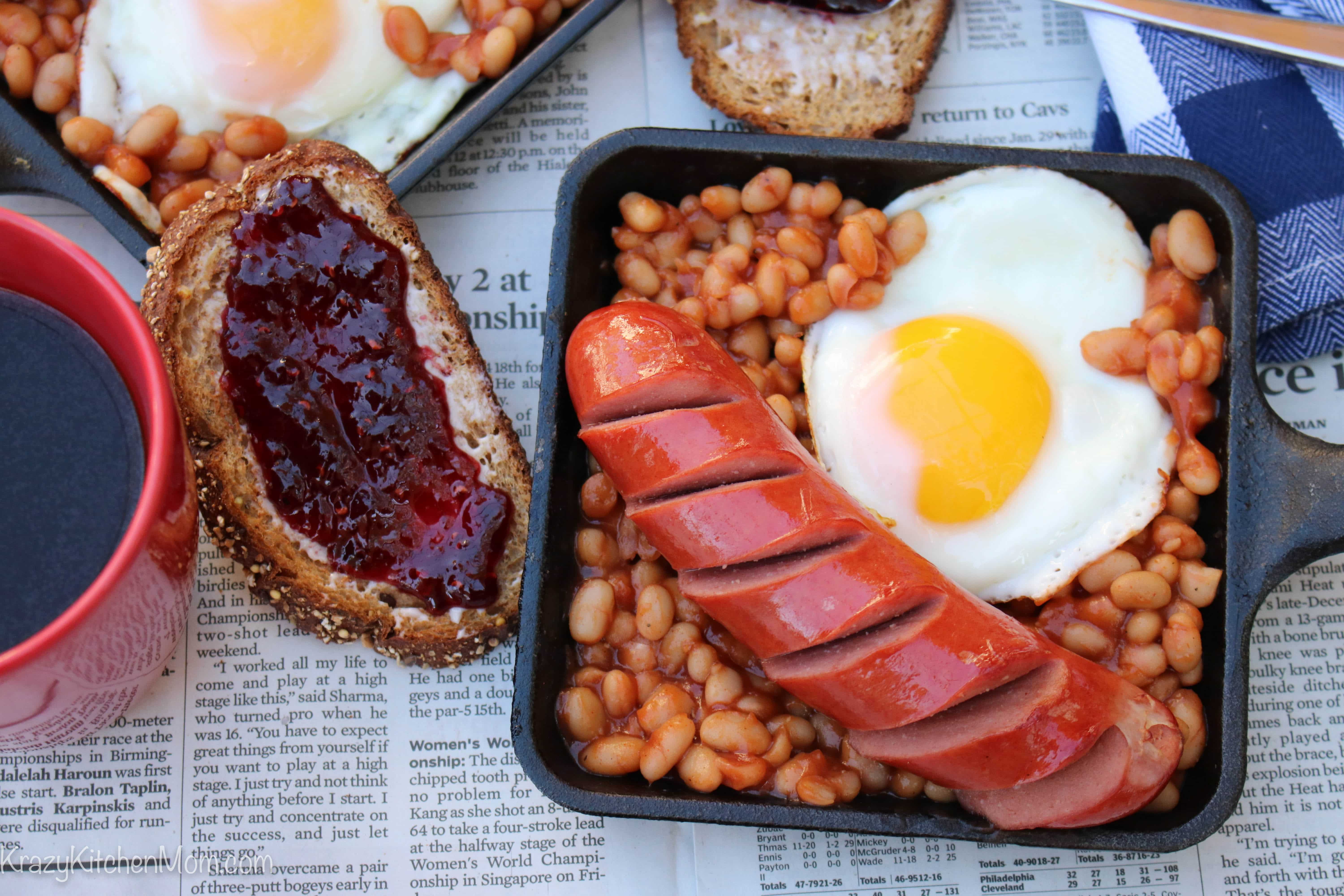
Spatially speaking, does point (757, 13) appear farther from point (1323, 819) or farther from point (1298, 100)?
point (1323, 819)

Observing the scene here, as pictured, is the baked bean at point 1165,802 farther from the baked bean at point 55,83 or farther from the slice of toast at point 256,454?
the baked bean at point 55,83

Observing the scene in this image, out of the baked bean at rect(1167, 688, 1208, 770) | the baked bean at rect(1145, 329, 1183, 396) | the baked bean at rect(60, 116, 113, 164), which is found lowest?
the baked bean at rect(1167, 688, 1208, 770)

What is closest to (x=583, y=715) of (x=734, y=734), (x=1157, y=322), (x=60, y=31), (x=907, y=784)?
(x=734, y=734)

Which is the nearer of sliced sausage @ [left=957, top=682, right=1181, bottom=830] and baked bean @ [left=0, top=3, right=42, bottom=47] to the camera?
sliced sausage @ [left=957, top=682, right=1181, bottom=830]

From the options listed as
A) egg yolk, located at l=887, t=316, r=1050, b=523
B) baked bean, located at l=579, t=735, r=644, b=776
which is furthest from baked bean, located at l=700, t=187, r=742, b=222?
baked bean, located at l=579, t=735, r=644, b=776

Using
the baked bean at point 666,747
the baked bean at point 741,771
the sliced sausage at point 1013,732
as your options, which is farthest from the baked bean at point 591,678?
the sliced sausage at point 1013,732

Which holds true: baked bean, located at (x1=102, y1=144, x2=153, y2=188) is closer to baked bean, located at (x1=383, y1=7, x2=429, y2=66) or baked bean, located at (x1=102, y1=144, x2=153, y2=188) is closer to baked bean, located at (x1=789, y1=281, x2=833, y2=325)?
baked bean, located at (x1=383, y1=7, x2=429, y2=66)

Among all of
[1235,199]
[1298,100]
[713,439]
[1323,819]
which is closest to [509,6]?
[713,439]
